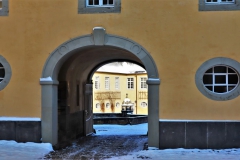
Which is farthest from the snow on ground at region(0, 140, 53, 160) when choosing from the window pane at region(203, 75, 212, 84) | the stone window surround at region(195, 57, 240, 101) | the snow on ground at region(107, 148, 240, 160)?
the window pane at region(203, 75, 212, 84)

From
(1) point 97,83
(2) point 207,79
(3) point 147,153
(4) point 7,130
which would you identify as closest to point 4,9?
(4) point 7,130

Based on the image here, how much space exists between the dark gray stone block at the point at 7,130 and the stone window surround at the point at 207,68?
5561 millimetres

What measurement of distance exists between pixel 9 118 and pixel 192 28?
5978 mm

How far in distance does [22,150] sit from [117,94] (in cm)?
3468

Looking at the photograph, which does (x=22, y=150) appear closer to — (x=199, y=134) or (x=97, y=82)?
(x=199, y=134)

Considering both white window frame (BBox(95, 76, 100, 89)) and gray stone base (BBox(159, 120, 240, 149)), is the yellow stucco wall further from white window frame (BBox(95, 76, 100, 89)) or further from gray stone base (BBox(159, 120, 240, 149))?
white window frame (BBox(95, 76, 100, 89))

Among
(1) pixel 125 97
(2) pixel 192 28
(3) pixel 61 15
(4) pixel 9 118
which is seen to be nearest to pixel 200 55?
(2) pixel 192 28

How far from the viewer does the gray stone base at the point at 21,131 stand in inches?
406

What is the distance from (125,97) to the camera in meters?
44.8

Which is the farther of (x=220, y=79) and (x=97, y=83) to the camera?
(x=97, y=83)

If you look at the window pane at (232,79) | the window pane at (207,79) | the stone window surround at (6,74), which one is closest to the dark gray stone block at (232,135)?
the window pane at (232,79)

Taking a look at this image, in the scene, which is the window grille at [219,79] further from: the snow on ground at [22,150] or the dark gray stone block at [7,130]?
the dark gray stone block at [7,130]

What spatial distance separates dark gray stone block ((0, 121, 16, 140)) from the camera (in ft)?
34.1

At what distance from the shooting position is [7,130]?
10438 millimetres
